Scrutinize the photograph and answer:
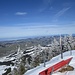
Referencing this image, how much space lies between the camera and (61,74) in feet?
43.2

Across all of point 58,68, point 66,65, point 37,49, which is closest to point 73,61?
point 66,65

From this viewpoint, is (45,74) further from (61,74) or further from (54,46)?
(54,46)

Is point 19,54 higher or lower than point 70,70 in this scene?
lower

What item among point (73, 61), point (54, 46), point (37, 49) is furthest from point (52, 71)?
point (54, 46)

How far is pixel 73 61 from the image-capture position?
16625mm

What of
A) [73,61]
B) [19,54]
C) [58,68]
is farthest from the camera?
[19,54]

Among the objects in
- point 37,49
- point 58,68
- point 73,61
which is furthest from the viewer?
point 37,49

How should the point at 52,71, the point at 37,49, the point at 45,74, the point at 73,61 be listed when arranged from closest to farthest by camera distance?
the point at 45,74, the point at 52,71, the point at 73,61, the point at 37,49

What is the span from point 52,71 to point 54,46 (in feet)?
260

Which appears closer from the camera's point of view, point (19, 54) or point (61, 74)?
point (61, 74)

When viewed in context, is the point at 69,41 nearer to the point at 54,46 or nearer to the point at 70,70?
the point at 54,46

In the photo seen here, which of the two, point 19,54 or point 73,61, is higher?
point 73,61

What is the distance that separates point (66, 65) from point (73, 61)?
2.14 meters

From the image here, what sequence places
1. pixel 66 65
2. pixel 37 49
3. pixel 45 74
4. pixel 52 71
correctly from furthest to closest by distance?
pixel 37 49 < pixel 66 65 < pixel 52 71 < pixel 45 74
